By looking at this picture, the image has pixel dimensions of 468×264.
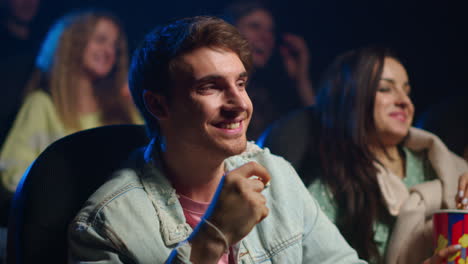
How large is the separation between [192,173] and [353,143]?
0.72 m

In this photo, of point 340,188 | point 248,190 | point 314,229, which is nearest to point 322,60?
point 340,188

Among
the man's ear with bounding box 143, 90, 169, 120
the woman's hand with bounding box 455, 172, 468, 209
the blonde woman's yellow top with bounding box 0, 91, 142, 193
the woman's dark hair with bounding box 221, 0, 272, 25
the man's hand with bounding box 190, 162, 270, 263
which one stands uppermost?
the woman's dark hair with bounding box 221, 0, 272, 25

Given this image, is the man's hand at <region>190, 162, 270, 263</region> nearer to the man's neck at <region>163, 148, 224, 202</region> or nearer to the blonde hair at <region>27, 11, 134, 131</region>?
the man's neck at <region>163, 148, 224, 202</region>

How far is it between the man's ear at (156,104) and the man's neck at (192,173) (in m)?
0.09

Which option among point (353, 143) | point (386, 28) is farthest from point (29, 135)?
point (386, 28)

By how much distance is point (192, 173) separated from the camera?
1104 mm

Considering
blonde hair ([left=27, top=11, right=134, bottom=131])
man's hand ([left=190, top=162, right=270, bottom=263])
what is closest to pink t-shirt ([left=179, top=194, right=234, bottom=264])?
man's hand ([left=190, top=162, right=270, bottom=263])

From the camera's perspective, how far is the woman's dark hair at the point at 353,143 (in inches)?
58.3

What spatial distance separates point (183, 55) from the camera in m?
1.07

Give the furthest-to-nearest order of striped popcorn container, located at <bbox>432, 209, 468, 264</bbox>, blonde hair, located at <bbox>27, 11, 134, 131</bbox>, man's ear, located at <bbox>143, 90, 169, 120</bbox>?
blonde hair, located at <bbox>27, 11, 134, 131</bbox> → man's ear, located at <bbox>143, 90, 169, 120</bbox> → striped popcorn container, located at <bbox>432, 209, 468, 264</bbox>

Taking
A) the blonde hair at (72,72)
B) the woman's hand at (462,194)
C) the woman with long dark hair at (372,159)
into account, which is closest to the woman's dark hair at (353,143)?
the woman with long dark hair at (372,159)

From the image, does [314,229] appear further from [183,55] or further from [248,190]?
[183,55]

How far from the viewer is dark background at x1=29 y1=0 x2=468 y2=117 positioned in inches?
106

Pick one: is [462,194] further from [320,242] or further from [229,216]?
[229,216]
